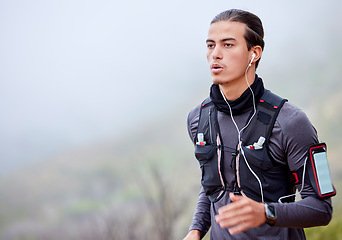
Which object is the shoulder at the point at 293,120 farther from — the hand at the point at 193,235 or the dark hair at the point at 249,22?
the hand at the point at 193,235

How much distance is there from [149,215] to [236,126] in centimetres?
355

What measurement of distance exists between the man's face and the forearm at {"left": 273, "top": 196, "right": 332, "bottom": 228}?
1.50 feet

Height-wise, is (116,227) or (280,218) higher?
(280,218)

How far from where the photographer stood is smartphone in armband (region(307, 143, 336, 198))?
1.19 m

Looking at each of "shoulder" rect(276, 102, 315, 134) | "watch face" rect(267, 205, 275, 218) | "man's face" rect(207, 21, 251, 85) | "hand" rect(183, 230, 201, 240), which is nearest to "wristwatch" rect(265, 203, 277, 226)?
"watch face" rect(267, 205, 275, 218)

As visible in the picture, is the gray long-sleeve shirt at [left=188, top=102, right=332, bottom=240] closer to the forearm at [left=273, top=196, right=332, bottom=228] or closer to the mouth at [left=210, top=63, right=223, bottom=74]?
the forearm at [left=273, top=196, right=332, bottom=228]

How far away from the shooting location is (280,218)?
3.78 feet

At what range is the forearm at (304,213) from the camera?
1160 mm

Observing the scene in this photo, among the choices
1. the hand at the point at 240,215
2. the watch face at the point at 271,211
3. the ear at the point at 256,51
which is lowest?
the watch face at the point at 271,211

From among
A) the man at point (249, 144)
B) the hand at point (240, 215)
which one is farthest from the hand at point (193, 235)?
the hand at point (240, 215)

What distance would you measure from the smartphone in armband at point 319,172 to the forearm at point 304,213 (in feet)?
0.10

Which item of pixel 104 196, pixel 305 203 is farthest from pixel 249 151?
pixel 104 196

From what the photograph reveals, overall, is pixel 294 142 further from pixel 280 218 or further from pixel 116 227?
pixel 116 227

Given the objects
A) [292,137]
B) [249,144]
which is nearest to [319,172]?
[292,137]
